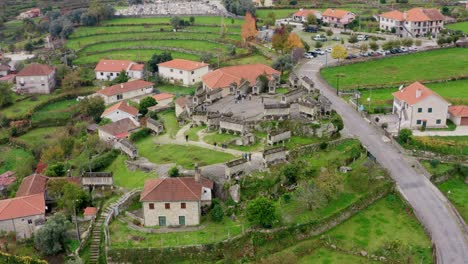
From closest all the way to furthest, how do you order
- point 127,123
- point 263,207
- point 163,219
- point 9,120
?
point 263,207, point 163,219, point 127,123, point 9,120

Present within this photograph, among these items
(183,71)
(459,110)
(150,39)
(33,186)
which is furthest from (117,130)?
(150,39)

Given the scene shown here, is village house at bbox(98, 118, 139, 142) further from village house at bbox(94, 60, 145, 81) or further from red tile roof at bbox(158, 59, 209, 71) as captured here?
village house at bbox(94, 60, 145, 81)

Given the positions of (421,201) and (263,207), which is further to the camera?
(421,201)

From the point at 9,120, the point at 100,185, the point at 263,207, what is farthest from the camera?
the point at 9,120

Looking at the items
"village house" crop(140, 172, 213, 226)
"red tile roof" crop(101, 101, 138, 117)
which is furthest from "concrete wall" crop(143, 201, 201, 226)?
"red tile roof" crop(101, 101, 138, 117)

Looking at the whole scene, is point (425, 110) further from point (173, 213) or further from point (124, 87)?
point (124, 87)

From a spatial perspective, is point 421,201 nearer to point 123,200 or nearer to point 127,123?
point 123,200

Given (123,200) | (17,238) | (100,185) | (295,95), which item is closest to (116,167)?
(100,185)
